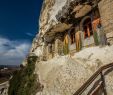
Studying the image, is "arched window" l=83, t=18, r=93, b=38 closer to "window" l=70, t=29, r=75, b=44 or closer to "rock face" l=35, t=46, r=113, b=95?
"window" l=70, t=29, r=75, b=44

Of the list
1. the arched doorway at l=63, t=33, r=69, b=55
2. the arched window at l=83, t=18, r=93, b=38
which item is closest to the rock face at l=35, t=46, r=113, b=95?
the arched window at l=83, t=18, r=93, b=38

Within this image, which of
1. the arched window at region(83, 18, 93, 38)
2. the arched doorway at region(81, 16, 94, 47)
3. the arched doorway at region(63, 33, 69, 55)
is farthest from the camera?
the arched doorway at region(63, 33, 69, 55)

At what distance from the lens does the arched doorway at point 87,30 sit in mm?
13094

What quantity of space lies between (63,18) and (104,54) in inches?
287

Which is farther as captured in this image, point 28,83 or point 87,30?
point 87,30

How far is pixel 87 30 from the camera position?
13.8m

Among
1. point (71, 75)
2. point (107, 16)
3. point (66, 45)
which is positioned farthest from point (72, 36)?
point (71, 75)

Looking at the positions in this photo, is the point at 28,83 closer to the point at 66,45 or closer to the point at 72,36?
the point at 66,45

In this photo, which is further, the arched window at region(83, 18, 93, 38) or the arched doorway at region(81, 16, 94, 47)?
the arched window at region(83, 18, 93, 38)

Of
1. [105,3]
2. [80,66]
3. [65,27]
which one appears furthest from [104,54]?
[65,27]

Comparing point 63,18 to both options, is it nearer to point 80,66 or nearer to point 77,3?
point 77,3

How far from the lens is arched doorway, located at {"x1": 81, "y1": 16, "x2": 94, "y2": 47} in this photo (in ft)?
43.0

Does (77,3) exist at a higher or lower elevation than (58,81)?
higher

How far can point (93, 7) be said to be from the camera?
11.8m
